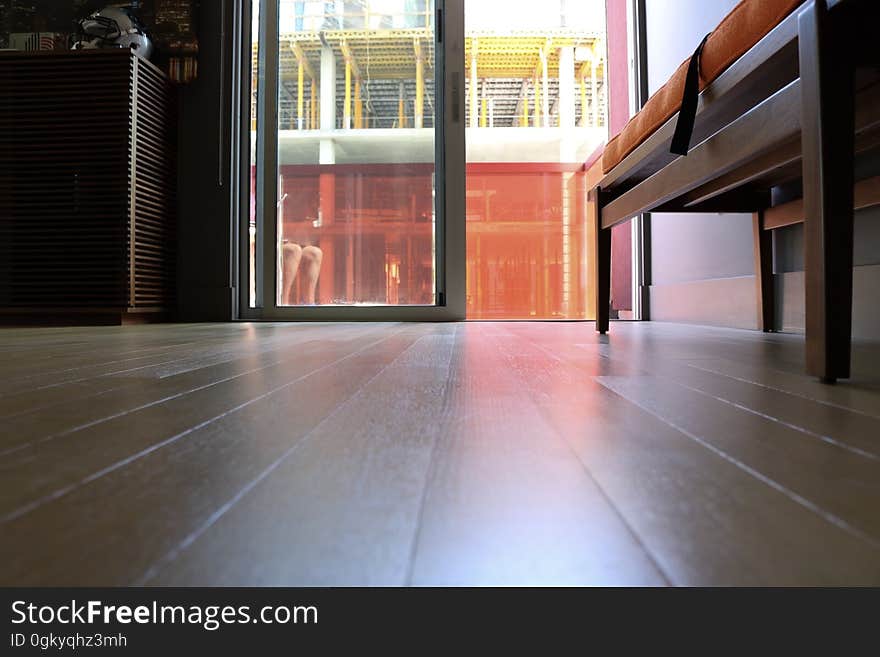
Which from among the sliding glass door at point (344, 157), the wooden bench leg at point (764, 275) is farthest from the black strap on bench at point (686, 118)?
the sliding glass door at point (344, 157)

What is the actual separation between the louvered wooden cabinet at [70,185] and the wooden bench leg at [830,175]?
2616 millimetres

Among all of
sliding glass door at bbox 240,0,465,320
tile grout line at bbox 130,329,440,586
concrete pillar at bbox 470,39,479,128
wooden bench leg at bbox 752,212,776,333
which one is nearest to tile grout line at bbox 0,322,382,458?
tile grout line at bbox 130,329,440,586

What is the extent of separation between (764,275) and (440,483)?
191cm

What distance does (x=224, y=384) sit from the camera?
794 mm

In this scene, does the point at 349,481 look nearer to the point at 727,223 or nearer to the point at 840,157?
the point at 840,157

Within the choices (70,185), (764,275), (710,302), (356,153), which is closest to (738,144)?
(764,275)

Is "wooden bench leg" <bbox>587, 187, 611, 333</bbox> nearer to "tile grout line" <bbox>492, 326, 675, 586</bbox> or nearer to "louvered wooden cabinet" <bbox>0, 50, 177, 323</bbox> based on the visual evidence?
"tile grout line" <bbox>492, 326, 675, 586</bbox>

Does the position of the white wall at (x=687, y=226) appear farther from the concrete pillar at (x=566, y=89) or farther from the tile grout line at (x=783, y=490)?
the concrete pillar at (x=566, y=89)

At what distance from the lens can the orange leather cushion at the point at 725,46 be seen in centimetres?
90

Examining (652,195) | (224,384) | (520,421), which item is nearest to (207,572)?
(520,421)

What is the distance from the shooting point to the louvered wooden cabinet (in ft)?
9.04

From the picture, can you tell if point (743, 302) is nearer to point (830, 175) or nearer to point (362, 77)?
point (830, 175)

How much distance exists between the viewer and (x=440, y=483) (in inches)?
14.3

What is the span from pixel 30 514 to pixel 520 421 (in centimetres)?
35
